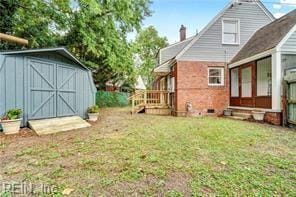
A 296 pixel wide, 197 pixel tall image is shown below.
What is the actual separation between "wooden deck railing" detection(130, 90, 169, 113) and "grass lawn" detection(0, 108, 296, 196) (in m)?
8.91

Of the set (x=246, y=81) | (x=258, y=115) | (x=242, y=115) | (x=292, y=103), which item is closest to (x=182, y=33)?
(x=246, y=81)

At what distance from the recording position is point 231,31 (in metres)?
13.8

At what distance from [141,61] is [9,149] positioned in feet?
120

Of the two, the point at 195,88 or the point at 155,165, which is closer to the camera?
the point at 155,165

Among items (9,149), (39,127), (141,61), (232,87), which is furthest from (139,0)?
(141,61)

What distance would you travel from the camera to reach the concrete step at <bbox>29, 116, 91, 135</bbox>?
7.50 meters

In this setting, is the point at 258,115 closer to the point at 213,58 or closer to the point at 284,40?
the point at 284,40

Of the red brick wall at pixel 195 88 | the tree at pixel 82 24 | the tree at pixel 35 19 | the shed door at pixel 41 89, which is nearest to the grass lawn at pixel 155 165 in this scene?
the shed door at pixel 41 89

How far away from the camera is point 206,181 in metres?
3.28

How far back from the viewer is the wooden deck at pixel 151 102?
595 inches

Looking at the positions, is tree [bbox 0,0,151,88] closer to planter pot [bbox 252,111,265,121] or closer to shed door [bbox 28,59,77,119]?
shed door [bbox 28,59,77,119]

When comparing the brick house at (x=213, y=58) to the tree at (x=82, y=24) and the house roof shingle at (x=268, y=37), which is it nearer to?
the house roof shingle at (x=268, y=37)

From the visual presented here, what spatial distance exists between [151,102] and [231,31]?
21.7 feet

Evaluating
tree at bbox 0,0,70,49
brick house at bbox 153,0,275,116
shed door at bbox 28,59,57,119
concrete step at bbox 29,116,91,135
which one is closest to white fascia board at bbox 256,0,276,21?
brick house at bbox 153,0,275,116
